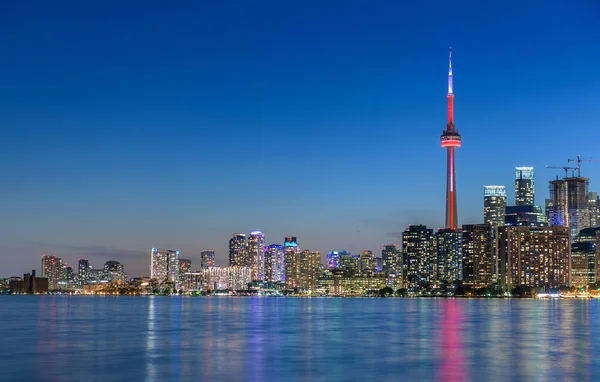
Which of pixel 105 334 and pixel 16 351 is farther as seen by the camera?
pixel 105 334

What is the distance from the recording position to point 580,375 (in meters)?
46.8

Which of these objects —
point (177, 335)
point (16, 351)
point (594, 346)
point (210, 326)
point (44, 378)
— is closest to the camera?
point (44, 378)

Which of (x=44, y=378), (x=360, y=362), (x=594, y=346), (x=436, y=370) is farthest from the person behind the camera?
(x=594, y=346)

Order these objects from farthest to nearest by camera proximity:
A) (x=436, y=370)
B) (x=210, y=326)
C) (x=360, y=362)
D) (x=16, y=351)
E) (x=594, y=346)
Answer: (x=210, y=326)
(x=594, y=346)
(x=16, y=351)
(x=360, y=362)
(x=436, y=370)

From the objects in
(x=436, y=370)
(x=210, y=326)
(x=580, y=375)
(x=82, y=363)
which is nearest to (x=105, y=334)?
(x=210, y=326)

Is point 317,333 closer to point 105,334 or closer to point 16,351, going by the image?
point 105,334

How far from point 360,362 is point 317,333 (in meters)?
29.0

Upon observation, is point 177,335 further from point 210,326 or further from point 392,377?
point 392,377

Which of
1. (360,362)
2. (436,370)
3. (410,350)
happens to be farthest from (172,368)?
(410,350)

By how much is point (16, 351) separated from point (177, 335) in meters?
20.5

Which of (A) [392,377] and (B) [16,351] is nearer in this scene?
A: (A) [392,377]

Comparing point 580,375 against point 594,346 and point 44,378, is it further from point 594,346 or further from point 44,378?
point 44,378

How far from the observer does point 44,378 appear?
45.9 meters

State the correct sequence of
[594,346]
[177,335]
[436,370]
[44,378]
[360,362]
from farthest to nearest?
[177,335] → [594,346] → [360,362] → [436,370] → [44,378]
